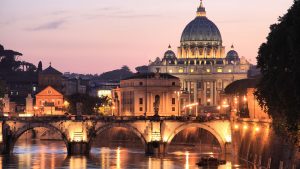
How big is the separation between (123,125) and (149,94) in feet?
213

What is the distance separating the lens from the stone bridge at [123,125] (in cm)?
11394

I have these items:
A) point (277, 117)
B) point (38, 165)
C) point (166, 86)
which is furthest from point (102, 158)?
point (166, 86)

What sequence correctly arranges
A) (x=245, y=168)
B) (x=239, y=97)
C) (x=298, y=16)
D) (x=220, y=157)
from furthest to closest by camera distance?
1. (x=239, y=97)
2. (x=220, y=157)
3. (x=245, y=168)
4. (x=298, y=16)

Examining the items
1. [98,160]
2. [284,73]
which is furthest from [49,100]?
[284,73]

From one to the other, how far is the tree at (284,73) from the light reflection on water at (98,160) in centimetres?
2368

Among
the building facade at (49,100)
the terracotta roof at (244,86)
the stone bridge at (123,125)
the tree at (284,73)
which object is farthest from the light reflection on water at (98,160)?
the building facade at (49,100)

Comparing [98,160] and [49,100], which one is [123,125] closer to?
[98,160]

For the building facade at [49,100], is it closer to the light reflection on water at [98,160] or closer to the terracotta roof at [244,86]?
the terracotta roof at [244,86]

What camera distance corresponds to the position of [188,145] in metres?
137

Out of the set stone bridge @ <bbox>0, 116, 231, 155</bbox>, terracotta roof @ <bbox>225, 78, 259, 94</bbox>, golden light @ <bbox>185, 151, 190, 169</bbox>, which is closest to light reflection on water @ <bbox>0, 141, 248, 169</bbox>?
golden light @ <bbox>185, 151, 190, 169</bbox>

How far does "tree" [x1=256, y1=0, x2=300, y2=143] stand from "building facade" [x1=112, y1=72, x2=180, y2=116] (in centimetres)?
10082

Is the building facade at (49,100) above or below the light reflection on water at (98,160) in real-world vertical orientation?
above

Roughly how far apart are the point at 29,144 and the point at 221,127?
105 ft

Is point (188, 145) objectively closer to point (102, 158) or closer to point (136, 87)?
point (102, 158)
